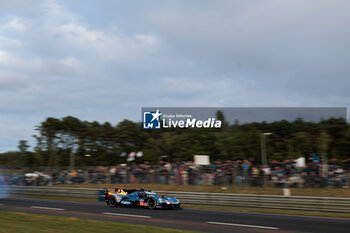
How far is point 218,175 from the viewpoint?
21.2 m

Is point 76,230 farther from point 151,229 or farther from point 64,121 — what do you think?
point 64,121

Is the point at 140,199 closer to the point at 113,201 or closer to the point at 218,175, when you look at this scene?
the point at 113,201

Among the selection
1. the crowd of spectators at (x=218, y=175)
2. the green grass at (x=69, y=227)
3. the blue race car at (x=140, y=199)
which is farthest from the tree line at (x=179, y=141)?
the green grass at (x=69, y=227)

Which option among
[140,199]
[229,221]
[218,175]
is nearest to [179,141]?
[218,175]

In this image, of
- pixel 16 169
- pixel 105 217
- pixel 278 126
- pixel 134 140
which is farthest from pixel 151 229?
pixel 134 140

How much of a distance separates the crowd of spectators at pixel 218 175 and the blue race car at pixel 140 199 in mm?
4971

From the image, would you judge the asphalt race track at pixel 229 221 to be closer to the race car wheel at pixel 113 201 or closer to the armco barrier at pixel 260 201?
the armco barrier at pixel 260 201

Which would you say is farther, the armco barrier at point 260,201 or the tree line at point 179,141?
the tree line at point 179,141

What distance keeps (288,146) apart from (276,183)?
3172 centimetres

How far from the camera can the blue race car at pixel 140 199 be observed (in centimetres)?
1666

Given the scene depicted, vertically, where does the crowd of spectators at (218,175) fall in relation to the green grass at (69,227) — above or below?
above

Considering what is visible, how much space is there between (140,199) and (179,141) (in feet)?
126

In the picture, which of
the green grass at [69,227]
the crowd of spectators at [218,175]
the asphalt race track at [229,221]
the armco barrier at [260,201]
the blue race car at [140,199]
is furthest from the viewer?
the crowd of spectators at [218,175]

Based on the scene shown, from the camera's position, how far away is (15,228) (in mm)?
10133
